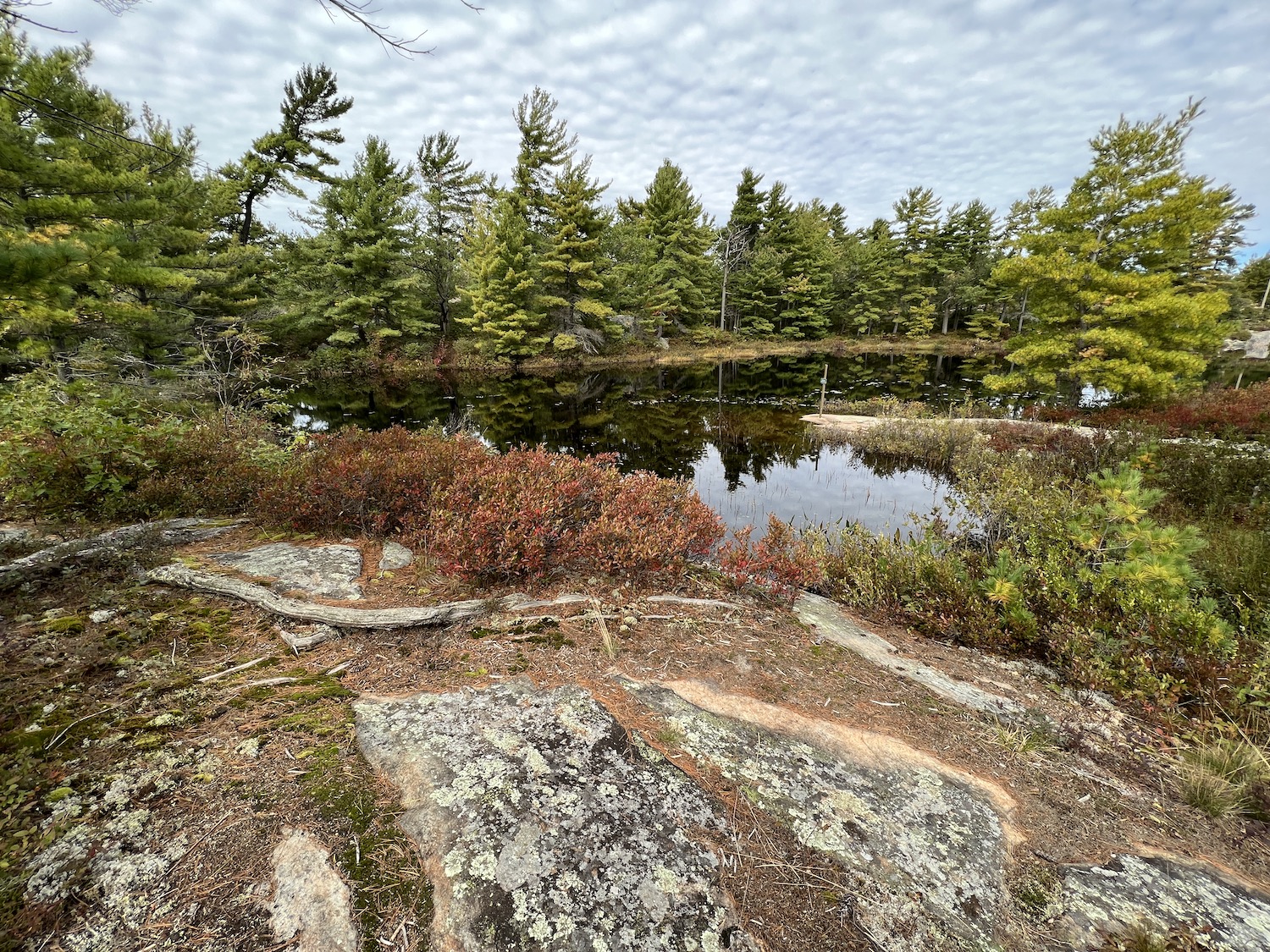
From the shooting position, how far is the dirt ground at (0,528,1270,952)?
170 cm

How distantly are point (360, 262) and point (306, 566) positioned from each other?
2625 centimetres

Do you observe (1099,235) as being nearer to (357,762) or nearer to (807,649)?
(807,649)

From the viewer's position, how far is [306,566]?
4266 mm

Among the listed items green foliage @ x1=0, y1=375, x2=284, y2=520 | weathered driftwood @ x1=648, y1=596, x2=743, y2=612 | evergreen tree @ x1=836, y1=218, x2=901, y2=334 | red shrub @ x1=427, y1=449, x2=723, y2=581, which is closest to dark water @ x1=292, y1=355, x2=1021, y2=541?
red shrub @ x1=427, y1=449, x2=723, y2=581

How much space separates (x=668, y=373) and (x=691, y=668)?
27541mm

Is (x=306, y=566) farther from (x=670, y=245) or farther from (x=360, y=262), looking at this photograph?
(x=670, y=245)

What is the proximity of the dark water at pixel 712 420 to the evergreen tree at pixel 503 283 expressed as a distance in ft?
10.6

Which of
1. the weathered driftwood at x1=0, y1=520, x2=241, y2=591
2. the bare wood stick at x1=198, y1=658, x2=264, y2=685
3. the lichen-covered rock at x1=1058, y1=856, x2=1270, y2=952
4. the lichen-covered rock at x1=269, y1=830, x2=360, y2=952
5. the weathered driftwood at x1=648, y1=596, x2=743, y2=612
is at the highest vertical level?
the weathered driftwood at x1=0, y1=520, x2=241, y2=591

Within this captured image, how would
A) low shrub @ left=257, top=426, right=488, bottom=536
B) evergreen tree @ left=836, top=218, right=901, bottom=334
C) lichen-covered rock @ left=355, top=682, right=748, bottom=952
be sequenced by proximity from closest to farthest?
1. lichen-covered rock @ left=355, top=682, right=748, bottom=952
2. low shrub @ left=257, top=426, right=488, bottom=536
3. evergreen tree @ left=836, top=218, right=901, bottom=334

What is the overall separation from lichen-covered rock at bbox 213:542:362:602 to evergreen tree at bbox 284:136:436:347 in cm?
2513

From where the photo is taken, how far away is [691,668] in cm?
336

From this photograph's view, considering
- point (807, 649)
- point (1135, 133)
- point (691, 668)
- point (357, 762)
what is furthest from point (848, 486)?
point (1135, 133)

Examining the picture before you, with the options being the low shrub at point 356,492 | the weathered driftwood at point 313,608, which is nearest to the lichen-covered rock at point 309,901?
the weathered driftwood at point 313,608

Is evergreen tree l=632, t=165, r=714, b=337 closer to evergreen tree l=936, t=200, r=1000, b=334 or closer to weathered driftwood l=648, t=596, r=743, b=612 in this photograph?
evergreen tree l=936, t=200, r=1000, b=334
